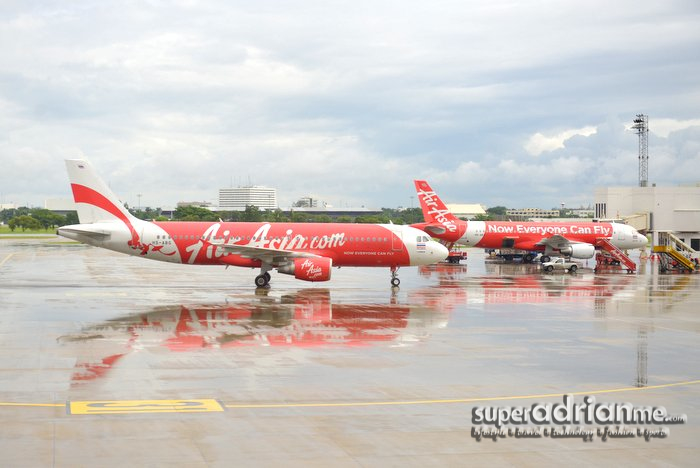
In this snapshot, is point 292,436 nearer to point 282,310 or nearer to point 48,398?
point 48,398

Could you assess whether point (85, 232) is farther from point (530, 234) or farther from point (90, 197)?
point (530, 234)

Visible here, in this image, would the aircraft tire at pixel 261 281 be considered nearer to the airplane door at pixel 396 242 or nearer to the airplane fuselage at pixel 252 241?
the airplane fuselage at pixel 252 241

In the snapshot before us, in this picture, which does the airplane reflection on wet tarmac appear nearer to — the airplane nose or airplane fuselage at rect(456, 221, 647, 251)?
the airplane nose

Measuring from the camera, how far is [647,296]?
131ft

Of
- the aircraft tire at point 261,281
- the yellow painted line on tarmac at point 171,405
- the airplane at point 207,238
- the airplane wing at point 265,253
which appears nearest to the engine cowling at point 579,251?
the airplane at point 207,238

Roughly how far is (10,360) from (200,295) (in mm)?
16831

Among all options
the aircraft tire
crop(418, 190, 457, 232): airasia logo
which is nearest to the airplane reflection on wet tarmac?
the aircraft tire

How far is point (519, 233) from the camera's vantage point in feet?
221

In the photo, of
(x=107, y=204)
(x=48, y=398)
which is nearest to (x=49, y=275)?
(x=107, y=204)

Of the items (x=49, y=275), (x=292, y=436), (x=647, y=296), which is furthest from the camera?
(x=49, y=275)

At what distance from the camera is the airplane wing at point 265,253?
38844 millimetres

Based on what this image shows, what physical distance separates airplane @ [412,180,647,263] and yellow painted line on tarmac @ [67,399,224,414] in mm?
52213

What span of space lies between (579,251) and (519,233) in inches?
247

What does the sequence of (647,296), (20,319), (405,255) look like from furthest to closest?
1. (405,255)
2. (647,296)
3. (20,319)
